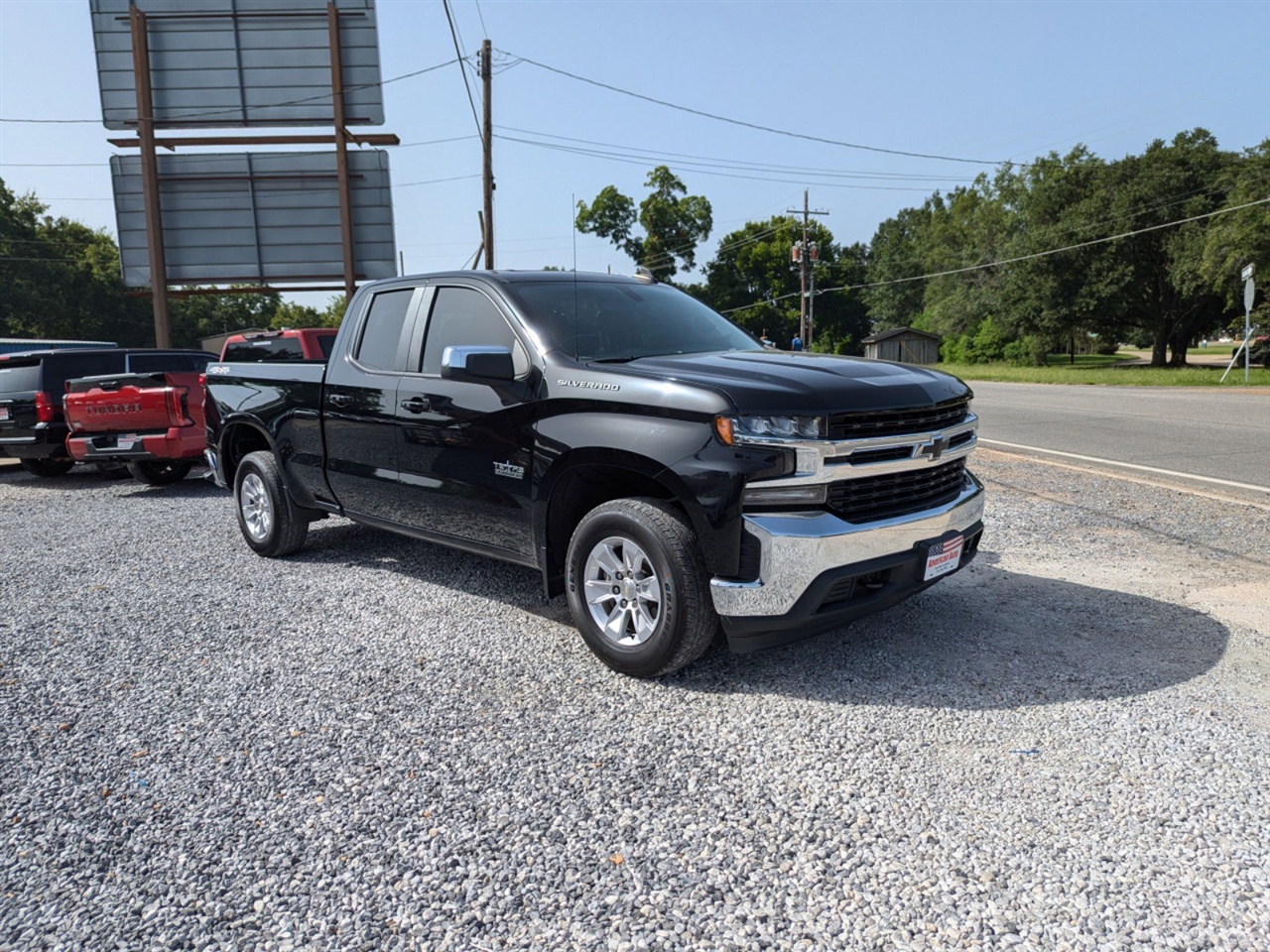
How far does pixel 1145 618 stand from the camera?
4.54m

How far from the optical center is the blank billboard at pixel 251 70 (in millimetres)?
19188

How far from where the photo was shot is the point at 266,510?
6.28m

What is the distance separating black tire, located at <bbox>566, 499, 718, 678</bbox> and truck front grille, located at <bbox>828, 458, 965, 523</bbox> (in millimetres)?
646

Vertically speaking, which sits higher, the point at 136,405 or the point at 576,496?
the point at 136,405

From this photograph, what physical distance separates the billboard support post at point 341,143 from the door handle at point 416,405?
1536 centimetres

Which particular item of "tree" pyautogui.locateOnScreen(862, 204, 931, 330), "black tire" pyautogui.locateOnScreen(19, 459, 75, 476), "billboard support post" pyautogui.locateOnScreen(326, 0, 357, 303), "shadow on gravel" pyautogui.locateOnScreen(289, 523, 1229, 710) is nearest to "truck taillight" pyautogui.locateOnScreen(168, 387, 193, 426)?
"black tire" pyautogui.locateOnScreen(19, 459, 75, 476)

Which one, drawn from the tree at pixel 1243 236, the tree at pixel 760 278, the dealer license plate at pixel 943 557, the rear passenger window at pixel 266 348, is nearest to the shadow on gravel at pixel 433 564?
the dealer license plate at pixel 943 557

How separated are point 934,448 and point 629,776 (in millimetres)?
2004

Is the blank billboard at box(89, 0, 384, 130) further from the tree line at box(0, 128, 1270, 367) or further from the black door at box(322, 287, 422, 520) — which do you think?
the black door at box(322, 287, 422, 520)

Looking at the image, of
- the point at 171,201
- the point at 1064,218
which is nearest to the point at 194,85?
the point at 171,201

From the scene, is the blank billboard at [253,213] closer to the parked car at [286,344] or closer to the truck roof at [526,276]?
the parked car at [286,344]

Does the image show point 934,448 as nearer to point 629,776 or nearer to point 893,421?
point 893,421

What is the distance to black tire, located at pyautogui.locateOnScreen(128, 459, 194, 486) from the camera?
1054cm

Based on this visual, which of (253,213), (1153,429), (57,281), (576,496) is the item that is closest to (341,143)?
(253,213)
